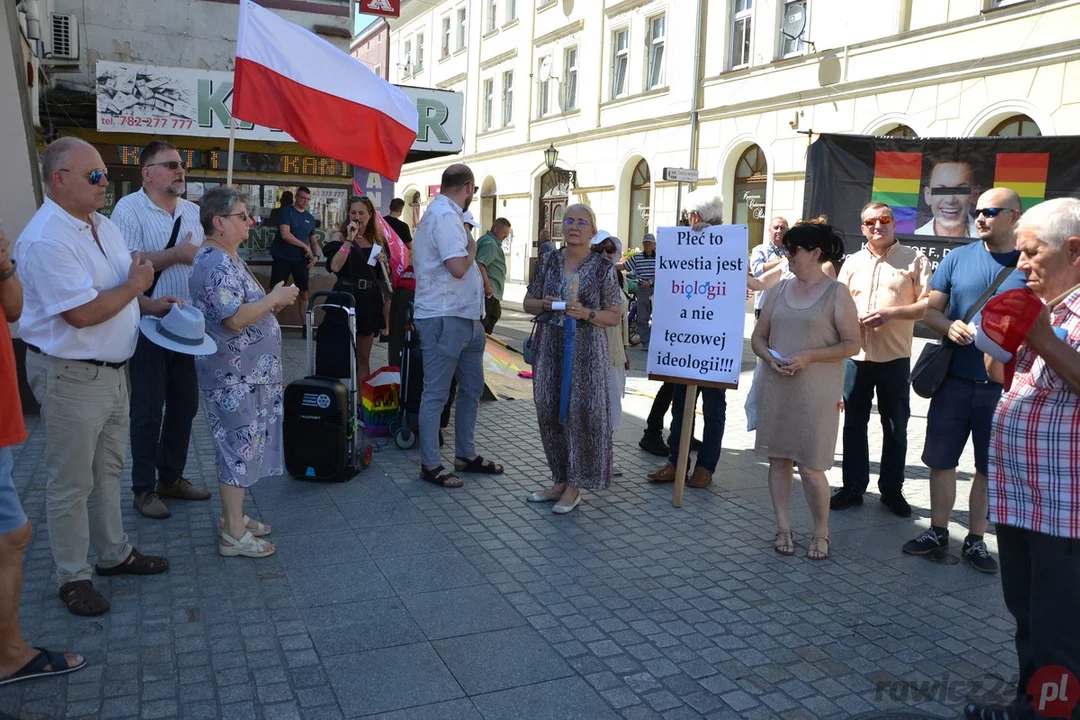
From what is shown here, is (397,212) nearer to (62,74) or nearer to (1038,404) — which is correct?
(62,74)

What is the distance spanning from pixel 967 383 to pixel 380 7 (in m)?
12.4

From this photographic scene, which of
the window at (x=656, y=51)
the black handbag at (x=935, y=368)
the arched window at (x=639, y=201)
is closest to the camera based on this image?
the black handbag at (x=935, y=368)

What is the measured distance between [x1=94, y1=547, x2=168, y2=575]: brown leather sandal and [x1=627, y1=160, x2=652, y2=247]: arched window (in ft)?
73.0

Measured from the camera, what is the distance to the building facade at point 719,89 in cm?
1568

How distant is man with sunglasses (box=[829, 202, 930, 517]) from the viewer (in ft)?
18.0

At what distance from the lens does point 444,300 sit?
5781mm

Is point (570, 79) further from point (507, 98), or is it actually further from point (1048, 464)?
point (1048, 464)

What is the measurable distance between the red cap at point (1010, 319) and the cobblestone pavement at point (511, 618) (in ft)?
4.77

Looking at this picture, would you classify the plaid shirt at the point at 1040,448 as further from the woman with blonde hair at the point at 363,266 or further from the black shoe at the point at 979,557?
the woman with blonde hair at the point at 363,266

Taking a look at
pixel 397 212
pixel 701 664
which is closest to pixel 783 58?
pixel 397 212

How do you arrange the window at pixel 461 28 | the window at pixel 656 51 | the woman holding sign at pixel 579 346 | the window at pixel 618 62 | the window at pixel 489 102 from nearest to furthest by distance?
the woman holding sign at pixel 579 346 < the window at pixel 656 51 < the window at pixel 618 62 < the window at pixel 489 102 < the window at pixel 461 28

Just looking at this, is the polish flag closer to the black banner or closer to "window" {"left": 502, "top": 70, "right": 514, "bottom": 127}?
the black banner

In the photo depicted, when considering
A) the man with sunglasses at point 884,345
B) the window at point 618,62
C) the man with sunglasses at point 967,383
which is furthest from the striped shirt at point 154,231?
the window at point 618,62

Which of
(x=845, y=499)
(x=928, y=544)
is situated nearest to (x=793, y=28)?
(x=845, y=499)
